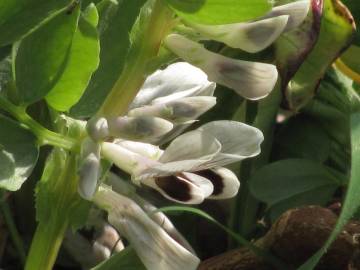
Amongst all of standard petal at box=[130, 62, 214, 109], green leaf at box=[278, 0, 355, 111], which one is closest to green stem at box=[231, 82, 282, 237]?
green leaf at box=[278, 0, 355, 111]

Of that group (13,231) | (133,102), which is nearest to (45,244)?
(133,102)

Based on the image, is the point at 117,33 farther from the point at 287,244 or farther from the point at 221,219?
the point at 221,219

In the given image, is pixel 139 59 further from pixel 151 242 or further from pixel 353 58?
pixel 353 58

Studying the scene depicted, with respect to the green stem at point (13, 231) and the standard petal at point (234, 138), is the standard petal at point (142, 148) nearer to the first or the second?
the standard petal at point (234, 138)

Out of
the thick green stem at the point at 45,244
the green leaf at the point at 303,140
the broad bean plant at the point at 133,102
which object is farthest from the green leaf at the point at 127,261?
the green leaf at the point at 303,140

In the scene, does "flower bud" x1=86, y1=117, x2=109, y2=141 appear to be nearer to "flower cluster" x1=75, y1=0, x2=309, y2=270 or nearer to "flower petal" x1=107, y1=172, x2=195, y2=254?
"flower cluster" x1=75, y1=0, x2=309, y2=270

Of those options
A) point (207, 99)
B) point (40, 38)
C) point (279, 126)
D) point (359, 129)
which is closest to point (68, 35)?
point (40, 38)
